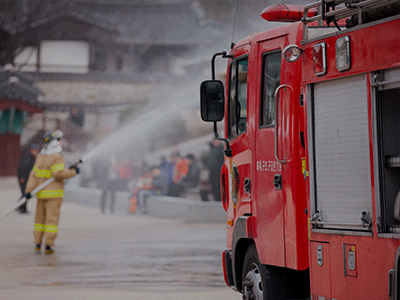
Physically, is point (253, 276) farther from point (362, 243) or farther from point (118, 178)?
point (118, 178)


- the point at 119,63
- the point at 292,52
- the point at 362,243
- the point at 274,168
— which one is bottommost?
the point at 362,243

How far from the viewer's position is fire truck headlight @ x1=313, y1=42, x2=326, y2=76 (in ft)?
17.5

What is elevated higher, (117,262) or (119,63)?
(119,63)

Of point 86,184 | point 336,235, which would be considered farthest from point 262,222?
point 86,184

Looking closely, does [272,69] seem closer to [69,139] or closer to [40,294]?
[40,294]

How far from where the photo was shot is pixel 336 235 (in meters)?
5.20

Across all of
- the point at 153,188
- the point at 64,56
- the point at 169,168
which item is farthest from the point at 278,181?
the point at 64,56

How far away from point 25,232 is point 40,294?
8.01m

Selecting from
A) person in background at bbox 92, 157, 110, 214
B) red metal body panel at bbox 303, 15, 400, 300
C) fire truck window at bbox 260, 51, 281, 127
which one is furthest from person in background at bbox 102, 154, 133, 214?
red metal body panel at bbox 303, 15, 400, 300

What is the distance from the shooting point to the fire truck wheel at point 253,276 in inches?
250

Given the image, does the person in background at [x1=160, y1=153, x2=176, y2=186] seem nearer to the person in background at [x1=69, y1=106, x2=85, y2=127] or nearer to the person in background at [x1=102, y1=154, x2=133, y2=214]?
the person in background at [x1=102, y1=154, x2=133, y2=214]

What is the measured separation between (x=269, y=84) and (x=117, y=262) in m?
6.07

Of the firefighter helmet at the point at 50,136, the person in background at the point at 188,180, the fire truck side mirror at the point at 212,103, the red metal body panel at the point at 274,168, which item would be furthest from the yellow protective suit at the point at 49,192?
the person in background at the point at 188,180

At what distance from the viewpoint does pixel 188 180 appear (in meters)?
20.9
